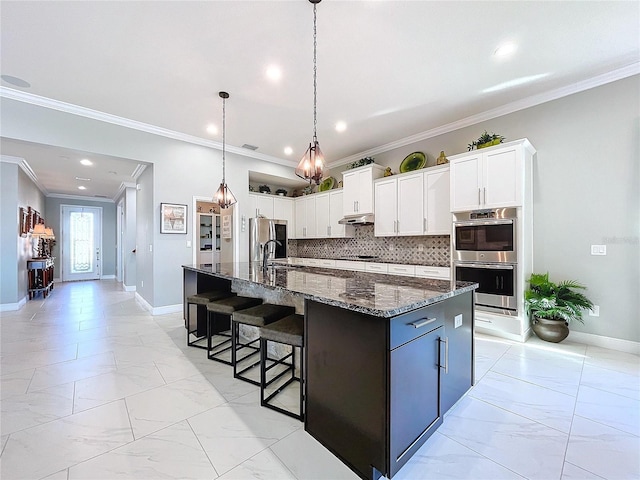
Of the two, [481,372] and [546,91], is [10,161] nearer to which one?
[481,372]

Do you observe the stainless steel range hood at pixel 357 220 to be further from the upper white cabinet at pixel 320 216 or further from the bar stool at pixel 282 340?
the bar stool at pixel 282 340

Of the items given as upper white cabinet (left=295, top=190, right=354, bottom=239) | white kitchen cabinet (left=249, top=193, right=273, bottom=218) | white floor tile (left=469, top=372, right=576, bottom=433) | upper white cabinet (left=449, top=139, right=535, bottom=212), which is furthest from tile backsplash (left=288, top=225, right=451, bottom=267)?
white floor tile (left=469, top=372, right=576, bottom=433)

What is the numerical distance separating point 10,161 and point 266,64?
5.22 m

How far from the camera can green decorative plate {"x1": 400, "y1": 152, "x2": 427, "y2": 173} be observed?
15.3 feet

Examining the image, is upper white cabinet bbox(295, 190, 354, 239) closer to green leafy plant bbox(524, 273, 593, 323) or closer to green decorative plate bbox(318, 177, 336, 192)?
green decorative plate bbox(318, 177, 336, 192)

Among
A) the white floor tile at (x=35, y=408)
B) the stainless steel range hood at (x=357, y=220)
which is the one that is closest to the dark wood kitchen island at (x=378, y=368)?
the white floor tile at (x=35, y=408)

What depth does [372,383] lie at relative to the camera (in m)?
1.30

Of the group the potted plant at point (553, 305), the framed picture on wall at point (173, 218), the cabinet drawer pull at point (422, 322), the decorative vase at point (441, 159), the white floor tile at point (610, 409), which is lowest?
the white floor tile at point (610, 409)

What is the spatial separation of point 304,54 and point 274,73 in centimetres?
46

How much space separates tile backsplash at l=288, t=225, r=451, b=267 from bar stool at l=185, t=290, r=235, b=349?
117 inches

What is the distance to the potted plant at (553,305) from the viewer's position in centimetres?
306

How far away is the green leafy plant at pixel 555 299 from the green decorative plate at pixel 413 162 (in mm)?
2344

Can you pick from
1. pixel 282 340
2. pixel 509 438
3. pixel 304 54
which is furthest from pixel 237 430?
pixel 304 54

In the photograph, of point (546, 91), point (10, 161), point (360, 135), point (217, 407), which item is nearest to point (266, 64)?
point (360, 135)
